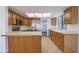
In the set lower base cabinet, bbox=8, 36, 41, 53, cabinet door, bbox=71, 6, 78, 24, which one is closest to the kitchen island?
lower base cabinet, bbox=8, 36, 41, 53

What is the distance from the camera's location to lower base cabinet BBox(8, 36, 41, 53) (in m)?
4.27

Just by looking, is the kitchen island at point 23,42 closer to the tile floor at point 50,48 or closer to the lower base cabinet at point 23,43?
the lower base cabinet at point 23,43

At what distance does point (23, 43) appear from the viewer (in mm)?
4309

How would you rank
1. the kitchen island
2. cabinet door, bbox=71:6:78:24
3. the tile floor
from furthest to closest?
1. the tile floor
2. cabinet door, bbox=71:6:78:24
3. the kitchen island

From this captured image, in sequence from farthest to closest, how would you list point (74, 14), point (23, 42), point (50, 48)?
point (50, 48), point (74, 14), point (23, 42)

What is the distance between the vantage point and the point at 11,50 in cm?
432

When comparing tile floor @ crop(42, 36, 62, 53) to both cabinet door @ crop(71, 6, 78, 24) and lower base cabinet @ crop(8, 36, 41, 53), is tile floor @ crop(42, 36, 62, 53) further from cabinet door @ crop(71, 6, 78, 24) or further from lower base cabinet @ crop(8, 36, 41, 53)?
cabinet door @ crop(71, 6, 78, 24)

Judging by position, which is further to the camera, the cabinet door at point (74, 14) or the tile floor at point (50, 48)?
the tile floor at point (50, 48)

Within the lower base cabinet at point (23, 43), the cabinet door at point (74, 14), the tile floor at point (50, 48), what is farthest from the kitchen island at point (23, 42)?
the cabinet door at point (74, 14)

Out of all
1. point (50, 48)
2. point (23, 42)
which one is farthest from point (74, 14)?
point (23, 42)

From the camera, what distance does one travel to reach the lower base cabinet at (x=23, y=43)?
427cm

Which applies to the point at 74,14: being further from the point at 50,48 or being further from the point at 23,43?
the point at 23,43

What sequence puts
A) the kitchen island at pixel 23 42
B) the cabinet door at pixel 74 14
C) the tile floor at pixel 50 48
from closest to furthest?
1. the kitchen island at pixel 23 42
2. the cabinet door at pixel 74 14
3. the tile floor at pixel 50 48
